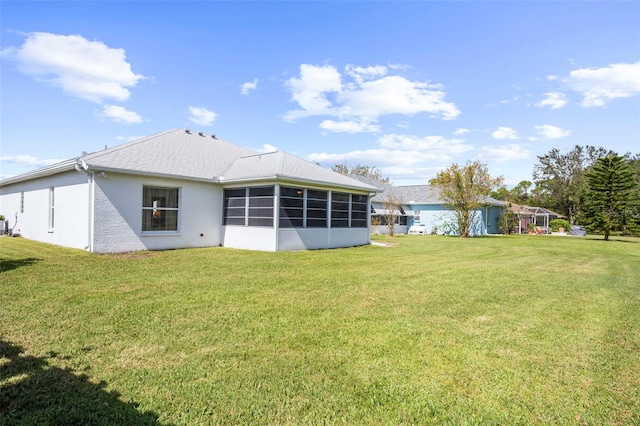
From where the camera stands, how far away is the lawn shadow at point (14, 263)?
8527 mm

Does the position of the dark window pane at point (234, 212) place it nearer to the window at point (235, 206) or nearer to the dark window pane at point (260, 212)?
the window at point (235, 206)

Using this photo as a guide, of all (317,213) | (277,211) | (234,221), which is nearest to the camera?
(277,211)

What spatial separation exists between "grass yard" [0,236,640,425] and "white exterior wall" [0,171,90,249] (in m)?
5.17

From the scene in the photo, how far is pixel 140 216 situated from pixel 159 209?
2.98ft

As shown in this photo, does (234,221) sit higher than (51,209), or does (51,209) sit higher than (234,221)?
(51,209)

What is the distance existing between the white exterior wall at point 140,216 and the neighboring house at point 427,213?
638 inches

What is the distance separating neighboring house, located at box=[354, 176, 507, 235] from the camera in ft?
99.4

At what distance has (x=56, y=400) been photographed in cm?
282

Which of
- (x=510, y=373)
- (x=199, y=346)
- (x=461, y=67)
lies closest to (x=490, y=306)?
(x=510, y=373)

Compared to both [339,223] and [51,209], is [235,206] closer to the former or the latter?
[339,223]

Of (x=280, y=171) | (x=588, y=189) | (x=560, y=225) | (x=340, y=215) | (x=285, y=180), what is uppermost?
(x=588, y=189)

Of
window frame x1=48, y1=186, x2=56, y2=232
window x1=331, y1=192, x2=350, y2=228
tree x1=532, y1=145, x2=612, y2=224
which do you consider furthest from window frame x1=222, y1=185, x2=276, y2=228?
tree x1=532, y1=145, x2=612, y2=224

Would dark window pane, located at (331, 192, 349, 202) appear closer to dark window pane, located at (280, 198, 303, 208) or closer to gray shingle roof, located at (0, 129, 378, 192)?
gray shingle roof, located at (0, 129, 378, 192)

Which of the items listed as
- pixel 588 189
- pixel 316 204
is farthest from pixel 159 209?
pixel 588 189
